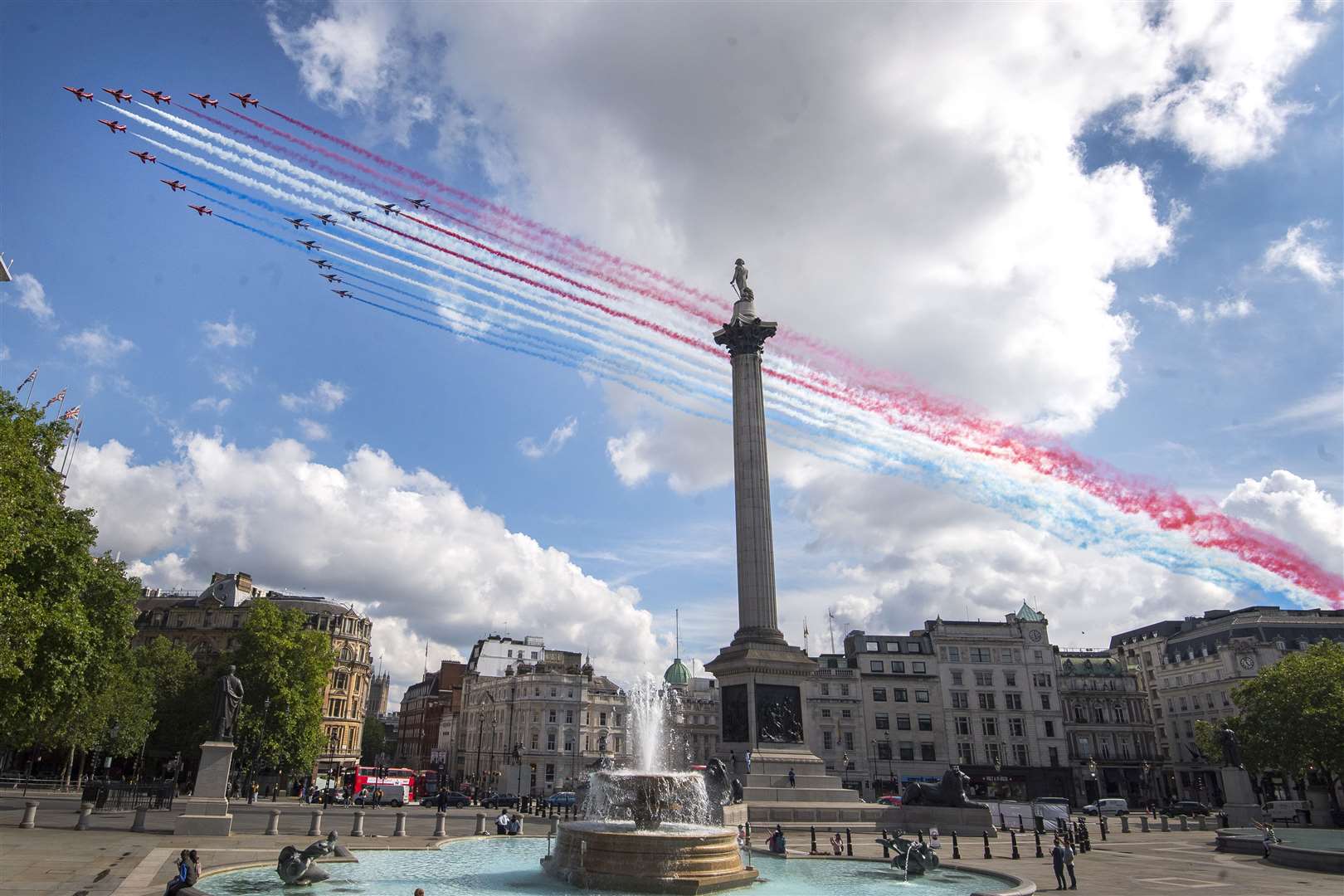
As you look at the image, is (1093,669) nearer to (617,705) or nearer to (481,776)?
(617,705)

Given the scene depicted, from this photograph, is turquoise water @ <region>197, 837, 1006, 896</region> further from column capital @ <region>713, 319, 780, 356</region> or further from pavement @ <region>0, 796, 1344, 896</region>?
column capital @ <region>713, 319, 780, 356</region>

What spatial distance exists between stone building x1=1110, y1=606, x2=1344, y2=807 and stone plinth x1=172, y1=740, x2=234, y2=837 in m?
83.5

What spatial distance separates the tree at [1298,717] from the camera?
46406 millimetres

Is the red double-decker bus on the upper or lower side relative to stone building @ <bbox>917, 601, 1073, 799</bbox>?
lower

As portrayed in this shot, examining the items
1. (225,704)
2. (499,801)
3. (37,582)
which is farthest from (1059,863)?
(499,801)

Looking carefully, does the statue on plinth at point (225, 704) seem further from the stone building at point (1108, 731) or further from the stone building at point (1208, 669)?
the stone building at point (1208, 669)

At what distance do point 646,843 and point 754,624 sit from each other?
25321 mm

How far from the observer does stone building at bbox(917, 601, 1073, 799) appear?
7512 centimetres

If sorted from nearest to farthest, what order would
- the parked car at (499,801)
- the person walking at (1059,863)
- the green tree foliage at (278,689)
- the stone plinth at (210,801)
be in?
the person walking at (1059,863), the stone plinth at (210,801), the green tree foliage at (278,689), the parked car at (499,801)

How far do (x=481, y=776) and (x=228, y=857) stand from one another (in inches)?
2692

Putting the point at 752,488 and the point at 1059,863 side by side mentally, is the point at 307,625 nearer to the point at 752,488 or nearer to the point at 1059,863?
the point at 752,488

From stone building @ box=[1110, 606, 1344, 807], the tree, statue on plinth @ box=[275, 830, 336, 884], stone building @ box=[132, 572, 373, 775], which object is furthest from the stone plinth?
stone building @ box=[1110, 606, 1344, 807]

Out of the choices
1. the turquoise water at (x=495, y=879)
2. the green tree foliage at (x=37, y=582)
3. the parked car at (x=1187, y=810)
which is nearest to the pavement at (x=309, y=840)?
the turquoise water at (x=495, y=879)

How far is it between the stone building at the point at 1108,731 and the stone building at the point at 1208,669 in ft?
13.3
